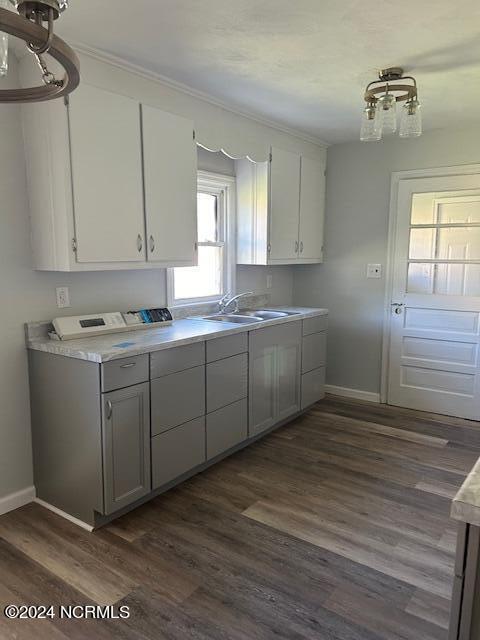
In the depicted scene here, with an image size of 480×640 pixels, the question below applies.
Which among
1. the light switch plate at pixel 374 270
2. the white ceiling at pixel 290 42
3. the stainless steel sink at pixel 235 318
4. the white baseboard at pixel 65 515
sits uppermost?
the white ceiling at pixel 290 42

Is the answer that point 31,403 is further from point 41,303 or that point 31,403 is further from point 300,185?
point 300,185

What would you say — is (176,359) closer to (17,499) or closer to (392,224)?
(17,499)

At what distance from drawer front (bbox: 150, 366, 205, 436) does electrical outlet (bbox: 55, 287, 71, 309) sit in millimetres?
697

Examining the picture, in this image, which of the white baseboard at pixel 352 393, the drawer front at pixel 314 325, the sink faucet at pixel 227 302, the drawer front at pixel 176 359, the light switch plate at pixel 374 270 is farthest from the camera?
A: the white baseboard at pixel 352 393

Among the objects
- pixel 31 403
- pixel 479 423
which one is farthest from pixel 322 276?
pixel 31 403

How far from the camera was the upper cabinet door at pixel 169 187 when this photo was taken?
2727 millimetres

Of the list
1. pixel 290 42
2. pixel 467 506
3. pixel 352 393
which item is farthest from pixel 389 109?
pixel 352 393

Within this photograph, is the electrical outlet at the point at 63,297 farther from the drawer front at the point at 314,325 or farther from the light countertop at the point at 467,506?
the light countertop at the point at 467,506

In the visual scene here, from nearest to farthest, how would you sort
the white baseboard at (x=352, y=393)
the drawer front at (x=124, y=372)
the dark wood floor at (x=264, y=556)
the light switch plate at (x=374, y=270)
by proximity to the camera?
the dark wood floor at (x=264, y=556) → the drawer front at (x=124, y=372) → the light switch plate at (x=374, y=270) → the white baseboard at (x=352, y=393)

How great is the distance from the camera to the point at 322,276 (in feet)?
15.3

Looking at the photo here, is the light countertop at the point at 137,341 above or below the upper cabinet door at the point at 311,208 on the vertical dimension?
below

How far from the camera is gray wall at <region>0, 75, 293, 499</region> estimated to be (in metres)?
2.39

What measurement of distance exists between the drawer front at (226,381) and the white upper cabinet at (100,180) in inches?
29.3

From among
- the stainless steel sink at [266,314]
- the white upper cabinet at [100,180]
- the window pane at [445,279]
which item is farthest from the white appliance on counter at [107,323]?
the window pane at [445,279]
